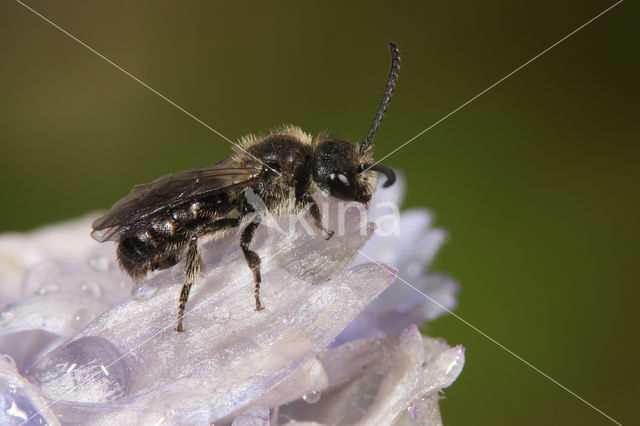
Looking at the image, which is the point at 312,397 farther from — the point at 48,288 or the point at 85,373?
the point at 48,288

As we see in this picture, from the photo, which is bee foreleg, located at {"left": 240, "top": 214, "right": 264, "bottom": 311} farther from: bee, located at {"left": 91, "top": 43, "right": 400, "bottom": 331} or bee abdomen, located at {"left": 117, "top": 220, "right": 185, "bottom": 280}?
bee abdomen, located at {"left": 117, "top": 220, "right": 185, "bottom": 280}

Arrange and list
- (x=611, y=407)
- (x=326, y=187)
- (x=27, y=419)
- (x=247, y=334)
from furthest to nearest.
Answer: (x=611, y=407), (x=326, y=187), (x=247, y=334), (x=27, y=419)

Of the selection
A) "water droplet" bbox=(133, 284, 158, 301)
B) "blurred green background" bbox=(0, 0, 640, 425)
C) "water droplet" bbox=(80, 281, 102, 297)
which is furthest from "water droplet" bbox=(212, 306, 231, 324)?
"blurred green background" bbox=(0, 0, 640, 425)

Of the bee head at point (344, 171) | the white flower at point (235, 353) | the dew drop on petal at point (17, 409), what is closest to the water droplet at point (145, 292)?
the white flower at point (235, 353)

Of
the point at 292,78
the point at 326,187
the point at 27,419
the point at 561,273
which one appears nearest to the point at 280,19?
the point at 292,78

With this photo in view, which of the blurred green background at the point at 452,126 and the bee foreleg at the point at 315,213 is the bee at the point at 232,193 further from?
the blurred green background at the point at 452,126

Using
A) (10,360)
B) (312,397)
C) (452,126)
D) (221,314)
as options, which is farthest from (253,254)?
(452,126)

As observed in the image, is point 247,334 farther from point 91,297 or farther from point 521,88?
point 521,88
